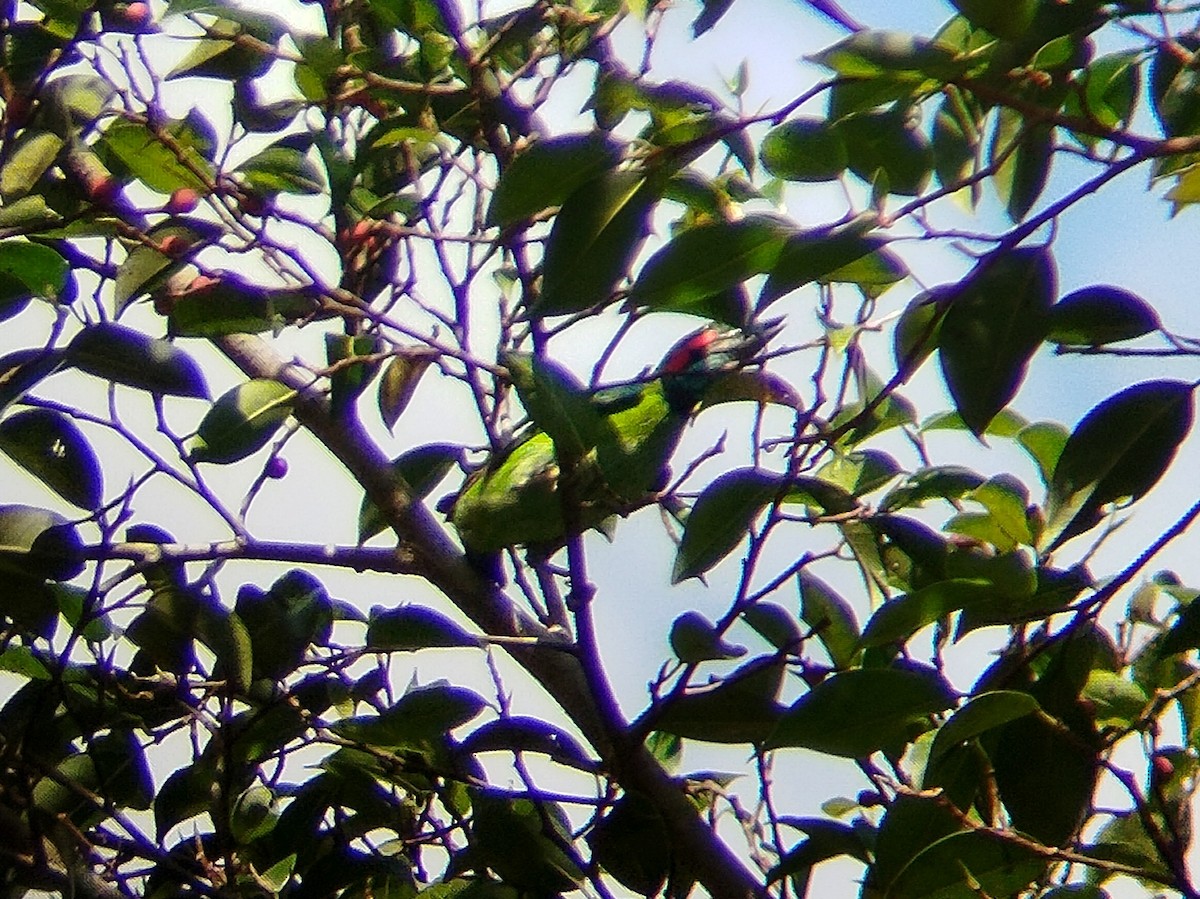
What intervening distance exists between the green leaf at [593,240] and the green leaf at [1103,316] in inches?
10.2

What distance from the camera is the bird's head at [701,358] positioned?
3.15ft

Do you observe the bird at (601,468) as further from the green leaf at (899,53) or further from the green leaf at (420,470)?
the green leaf at (899,53)

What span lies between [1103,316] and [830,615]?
1.27 feet

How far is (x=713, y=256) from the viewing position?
66cm

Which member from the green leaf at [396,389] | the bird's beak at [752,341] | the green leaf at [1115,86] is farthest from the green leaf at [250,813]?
the green leaf at [1115,86]

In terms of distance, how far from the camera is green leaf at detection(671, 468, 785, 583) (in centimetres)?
84

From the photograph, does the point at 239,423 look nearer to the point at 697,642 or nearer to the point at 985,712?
the point at 697,642

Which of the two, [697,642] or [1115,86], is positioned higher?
[1115,86]

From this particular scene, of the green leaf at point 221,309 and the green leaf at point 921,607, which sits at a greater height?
the green leaf at point 221,309

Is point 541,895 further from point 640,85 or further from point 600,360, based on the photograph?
point 640,85

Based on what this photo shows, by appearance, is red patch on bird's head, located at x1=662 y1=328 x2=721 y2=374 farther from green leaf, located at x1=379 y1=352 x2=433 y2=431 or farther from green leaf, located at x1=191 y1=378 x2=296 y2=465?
green leaf, located at x1=191 y1=378 x2=296 y2=465

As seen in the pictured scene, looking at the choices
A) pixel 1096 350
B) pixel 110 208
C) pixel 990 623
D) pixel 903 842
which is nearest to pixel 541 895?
pixel 903 842

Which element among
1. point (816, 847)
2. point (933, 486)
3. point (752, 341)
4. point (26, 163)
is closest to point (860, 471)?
point (933, 486)

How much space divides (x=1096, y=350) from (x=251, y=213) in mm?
791
